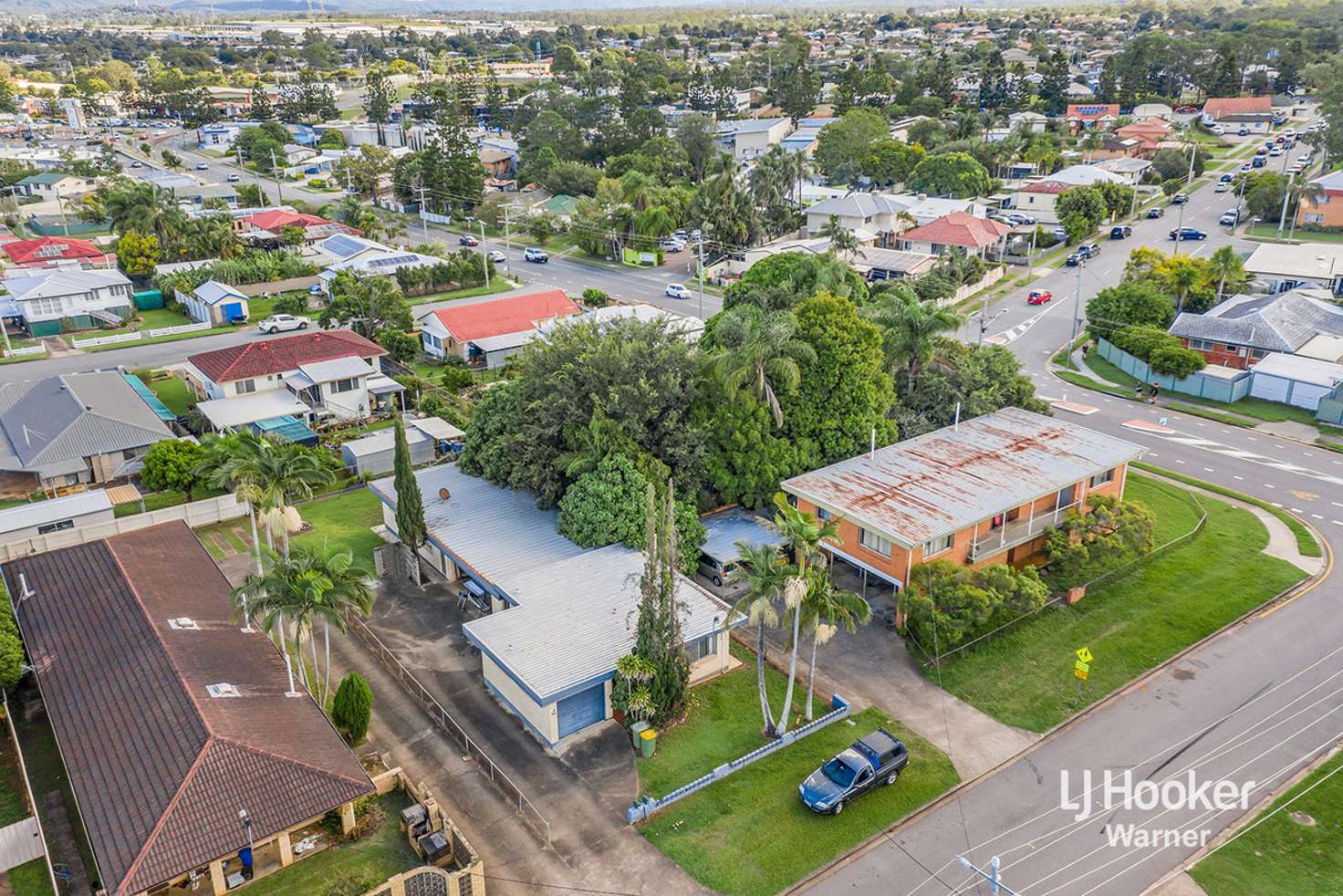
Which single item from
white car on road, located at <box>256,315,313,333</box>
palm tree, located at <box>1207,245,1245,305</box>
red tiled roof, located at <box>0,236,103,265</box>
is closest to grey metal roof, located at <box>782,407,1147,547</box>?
palm tree, located at <box>1207,245,1245,305</box>

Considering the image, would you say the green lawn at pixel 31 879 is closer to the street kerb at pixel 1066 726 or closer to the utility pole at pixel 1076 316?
the street kerb at pixel 1066 726

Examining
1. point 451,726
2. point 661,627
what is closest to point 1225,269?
point 661,627

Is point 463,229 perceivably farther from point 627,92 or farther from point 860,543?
point 860,543

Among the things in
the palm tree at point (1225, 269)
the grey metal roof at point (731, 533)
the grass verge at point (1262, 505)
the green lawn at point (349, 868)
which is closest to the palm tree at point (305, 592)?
the green lawn at point (349, 868)

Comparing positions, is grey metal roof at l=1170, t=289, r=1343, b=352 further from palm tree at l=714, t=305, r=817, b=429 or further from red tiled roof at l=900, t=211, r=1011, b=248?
palm tree at l=714, t=305, r=817, b=429

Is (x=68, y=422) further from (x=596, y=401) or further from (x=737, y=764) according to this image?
(x=737, y=764)
